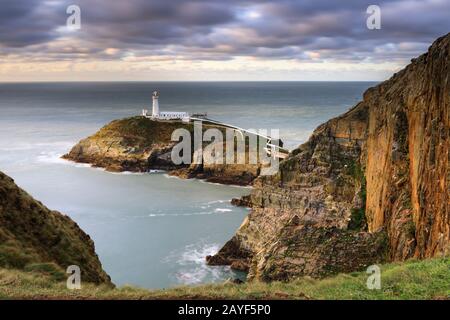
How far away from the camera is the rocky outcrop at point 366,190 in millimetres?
19125

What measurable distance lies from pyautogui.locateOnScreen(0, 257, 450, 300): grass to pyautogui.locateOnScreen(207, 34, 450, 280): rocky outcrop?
3268 millimetres

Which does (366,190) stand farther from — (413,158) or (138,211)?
(138,211)

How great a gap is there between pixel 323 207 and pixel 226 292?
19.5 m

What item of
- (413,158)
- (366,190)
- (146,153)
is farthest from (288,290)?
(146,153)

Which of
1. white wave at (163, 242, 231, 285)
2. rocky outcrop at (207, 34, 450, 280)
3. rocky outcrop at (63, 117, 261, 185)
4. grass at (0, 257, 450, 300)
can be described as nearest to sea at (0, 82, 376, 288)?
white wave at (163, 242, 231, 285)

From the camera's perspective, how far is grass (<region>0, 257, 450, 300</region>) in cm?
1201

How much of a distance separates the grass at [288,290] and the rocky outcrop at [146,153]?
4719 centimetres

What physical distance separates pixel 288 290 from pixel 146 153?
62010mm

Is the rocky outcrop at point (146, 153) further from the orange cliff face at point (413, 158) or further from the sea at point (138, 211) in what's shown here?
the orange cliff face at point (413, 158)

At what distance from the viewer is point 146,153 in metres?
73.6

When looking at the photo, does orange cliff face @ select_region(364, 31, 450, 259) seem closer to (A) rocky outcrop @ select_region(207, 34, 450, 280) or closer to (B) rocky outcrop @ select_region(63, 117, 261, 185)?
(A) rocky outcrop @ select_region(207, 34, 450, 280)

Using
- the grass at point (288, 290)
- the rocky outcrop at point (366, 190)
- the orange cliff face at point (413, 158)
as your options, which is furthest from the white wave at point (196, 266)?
the grass at point (288, 290)

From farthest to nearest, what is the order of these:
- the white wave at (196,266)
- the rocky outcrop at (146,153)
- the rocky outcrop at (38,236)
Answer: the rocky outcrop at (146,153) → the white wave at (196,266) → the rocky outcrop at (38,236)

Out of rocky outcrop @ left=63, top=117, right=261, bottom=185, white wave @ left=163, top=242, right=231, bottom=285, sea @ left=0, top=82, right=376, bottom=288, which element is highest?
rocky outcrop @ left=63, top=117, right=261, bottom=185
